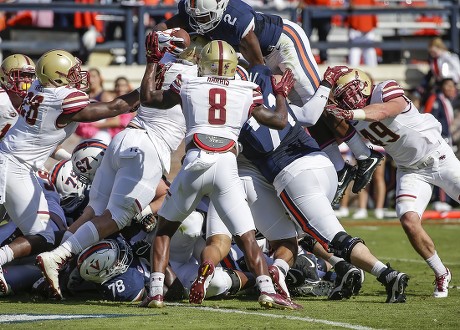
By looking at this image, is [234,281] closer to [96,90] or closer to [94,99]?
[94,99]

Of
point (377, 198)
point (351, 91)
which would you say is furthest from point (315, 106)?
point (377, 198)

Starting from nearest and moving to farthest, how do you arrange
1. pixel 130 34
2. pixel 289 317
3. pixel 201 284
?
pixel 289 317, pixel 201 284, pixel 130 34

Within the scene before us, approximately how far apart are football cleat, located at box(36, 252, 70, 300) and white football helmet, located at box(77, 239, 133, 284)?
159mm

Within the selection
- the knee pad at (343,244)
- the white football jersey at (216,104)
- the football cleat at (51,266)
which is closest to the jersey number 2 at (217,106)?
the white football jersey at (216,104)

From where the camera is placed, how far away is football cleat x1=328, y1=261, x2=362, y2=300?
282 inches

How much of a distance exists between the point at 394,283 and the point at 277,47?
2.42 metres

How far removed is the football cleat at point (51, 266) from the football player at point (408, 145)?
7.55ft

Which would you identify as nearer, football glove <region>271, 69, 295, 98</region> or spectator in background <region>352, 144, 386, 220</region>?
football glove <region>271, 69, 295, 98</region>

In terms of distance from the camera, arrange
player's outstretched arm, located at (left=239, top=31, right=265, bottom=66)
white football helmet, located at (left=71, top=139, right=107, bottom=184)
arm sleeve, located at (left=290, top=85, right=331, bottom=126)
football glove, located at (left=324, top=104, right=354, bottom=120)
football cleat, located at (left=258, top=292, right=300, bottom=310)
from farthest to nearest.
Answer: white football helmet, located at (left=71, top=139, right=107, bottom=184) < player's outstretched arm, located at (left=239, top=31, right=265, bottom=66) < arm sleeve, located at (left=290, top=85, right=331, bottom=126) < football glove, located at (left=324, top=104, right=354, bottom=120) < football cleat, located at (left=258, top=292, right=300, bottom=310)

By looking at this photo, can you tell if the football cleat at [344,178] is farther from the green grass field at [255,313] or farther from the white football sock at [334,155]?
the green grass field at [255,313]

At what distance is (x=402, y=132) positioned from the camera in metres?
7.66

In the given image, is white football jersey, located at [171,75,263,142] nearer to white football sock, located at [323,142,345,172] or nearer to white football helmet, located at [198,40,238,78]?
white football helmet, located at [198,40,238,78]

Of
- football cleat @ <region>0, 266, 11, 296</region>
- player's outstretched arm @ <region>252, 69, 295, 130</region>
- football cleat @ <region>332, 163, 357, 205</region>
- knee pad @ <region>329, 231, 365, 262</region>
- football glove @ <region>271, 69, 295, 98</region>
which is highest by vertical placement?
football glove @ <region>271, 69, 295, 98</region>

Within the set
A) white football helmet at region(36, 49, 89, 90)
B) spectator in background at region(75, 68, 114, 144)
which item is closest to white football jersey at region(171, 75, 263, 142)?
white football helmet at region(36, 49, 89, 90)
